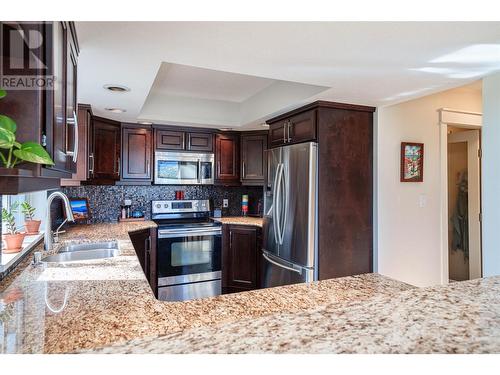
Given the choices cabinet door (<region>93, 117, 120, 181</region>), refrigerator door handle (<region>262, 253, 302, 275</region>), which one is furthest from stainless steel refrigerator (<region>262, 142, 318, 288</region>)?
cabinet door (<region>93, 117, 120, 181</region>)

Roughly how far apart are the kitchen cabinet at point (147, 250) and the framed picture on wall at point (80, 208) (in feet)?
2.43

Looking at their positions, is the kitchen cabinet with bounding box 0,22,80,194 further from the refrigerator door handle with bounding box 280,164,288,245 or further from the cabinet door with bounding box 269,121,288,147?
the cabinet door with bounding box 269,121,288,147

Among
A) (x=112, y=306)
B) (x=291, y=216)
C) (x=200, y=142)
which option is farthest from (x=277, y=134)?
(x=112, y=306)

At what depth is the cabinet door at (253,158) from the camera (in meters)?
4.14

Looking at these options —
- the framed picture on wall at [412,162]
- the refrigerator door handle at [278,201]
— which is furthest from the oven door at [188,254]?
the framed picture on wall at [412,162]

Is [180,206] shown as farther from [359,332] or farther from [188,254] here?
[359,332]

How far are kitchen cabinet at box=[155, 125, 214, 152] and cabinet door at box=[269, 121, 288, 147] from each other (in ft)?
3.04

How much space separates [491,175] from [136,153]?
3.34 m

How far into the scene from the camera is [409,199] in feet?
9.91

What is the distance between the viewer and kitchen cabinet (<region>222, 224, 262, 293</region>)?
146 inches
